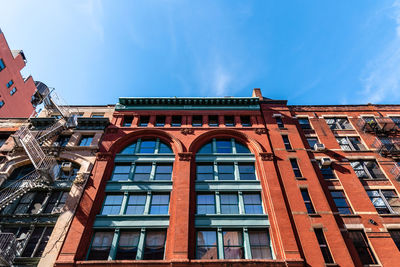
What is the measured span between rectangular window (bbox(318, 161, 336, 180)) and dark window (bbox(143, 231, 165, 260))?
1485cm

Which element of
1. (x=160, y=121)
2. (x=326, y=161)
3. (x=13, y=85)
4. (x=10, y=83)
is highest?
(x=13, y=85)

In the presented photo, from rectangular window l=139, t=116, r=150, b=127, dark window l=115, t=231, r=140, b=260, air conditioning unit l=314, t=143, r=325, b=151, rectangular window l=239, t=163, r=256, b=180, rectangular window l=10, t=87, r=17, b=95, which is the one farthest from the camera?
rectangular window l=10, t=87, r=17, b=95

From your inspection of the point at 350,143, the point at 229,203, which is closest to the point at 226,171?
the point at 229,203

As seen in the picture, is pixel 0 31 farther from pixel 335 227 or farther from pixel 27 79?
pixel 335 227

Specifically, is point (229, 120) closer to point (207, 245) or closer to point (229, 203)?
point (229, 203)

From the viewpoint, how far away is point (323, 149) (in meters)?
23.2

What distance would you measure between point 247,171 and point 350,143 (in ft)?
38.1

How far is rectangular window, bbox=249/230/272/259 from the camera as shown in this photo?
Answer: 1648 centimetres

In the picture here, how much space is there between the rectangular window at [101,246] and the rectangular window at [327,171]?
721 inches

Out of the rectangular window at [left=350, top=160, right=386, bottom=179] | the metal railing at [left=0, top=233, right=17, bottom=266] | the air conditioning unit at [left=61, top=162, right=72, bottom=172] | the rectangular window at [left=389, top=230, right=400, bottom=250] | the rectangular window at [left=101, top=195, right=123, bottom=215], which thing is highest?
the rectangular window at [left=350, top=160, right=386, bottom=179]

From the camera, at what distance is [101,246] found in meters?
16.9

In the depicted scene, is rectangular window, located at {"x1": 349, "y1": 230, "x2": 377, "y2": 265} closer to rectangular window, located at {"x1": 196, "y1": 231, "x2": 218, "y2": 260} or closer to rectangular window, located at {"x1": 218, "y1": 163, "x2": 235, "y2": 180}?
rectangular window, located at {"x1": 218, "y1": 163, "x2": 235, "y2": 180}

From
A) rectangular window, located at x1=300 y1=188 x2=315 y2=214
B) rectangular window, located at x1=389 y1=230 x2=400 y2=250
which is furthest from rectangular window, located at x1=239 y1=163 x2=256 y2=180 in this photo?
rectangular window, located at x1=389 y1=230 x2=400 y2=250

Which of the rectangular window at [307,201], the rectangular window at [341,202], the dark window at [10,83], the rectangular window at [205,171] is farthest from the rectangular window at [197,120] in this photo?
the dark window at [10,83]
